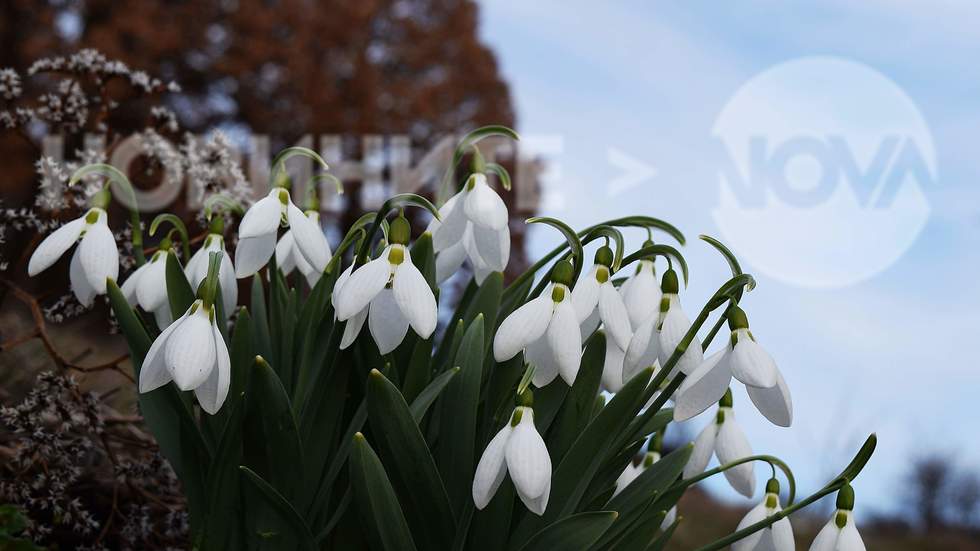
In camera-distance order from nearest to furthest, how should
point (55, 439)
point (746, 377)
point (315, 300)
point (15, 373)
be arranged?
point (746, 377) < point (315, 300) < point (55, 439) < point (15, 373)

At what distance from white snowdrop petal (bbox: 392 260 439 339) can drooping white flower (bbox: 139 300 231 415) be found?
261mm

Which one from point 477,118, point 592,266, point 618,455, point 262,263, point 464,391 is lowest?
point 618,455

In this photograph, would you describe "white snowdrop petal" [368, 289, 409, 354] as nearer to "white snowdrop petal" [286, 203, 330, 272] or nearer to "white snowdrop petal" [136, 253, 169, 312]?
"white snowdrop petal" [286, 203, 330, 272]

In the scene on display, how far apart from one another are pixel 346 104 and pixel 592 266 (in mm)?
10754

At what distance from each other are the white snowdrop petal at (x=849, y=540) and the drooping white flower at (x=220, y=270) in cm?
104

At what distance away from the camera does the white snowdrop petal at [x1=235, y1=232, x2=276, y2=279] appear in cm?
147

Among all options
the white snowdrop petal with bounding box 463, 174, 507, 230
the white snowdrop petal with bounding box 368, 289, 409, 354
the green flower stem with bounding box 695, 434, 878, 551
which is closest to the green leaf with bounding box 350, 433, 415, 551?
the white snowdrop petal with bounding box 368, 289, 409, 354

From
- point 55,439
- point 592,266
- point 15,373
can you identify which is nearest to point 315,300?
point 592,266

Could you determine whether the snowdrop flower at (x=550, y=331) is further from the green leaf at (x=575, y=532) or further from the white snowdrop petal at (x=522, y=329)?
the green leaf at (x=575, y=532)

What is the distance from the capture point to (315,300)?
1473mm

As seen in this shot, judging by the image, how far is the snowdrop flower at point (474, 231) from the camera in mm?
1328

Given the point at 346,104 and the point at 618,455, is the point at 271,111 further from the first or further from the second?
the point at 618,455

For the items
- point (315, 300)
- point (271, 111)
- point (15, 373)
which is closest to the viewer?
point (315, 300)

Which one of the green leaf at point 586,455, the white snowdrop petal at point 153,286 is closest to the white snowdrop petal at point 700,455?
the green leaf at point 586,455
